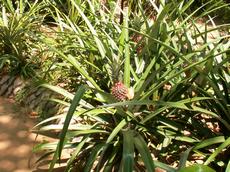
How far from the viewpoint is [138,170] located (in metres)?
2.07

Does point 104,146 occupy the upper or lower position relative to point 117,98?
lower

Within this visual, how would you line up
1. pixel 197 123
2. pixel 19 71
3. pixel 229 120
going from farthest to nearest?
1. pixel 19 71
2. pixel 197 123
3. pixel 229 120

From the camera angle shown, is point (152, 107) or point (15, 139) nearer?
point (152, 107)

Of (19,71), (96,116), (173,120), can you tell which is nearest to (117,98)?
(96,116)

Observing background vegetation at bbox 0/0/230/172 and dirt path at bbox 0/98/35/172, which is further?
dirt path at bbox 0/98/35/172

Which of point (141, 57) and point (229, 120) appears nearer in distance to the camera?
point (229, 120)

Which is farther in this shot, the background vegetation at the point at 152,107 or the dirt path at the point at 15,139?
the dirt path at the point at 15,139

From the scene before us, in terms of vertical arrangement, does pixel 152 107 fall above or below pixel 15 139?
above

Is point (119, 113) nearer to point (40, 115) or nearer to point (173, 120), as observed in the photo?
point (173, 120)

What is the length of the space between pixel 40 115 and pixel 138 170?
4.39ft

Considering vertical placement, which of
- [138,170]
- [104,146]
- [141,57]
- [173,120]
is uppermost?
[141,57]

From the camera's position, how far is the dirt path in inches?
101

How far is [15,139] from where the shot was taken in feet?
9.39

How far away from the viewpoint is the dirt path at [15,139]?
2574 mm
